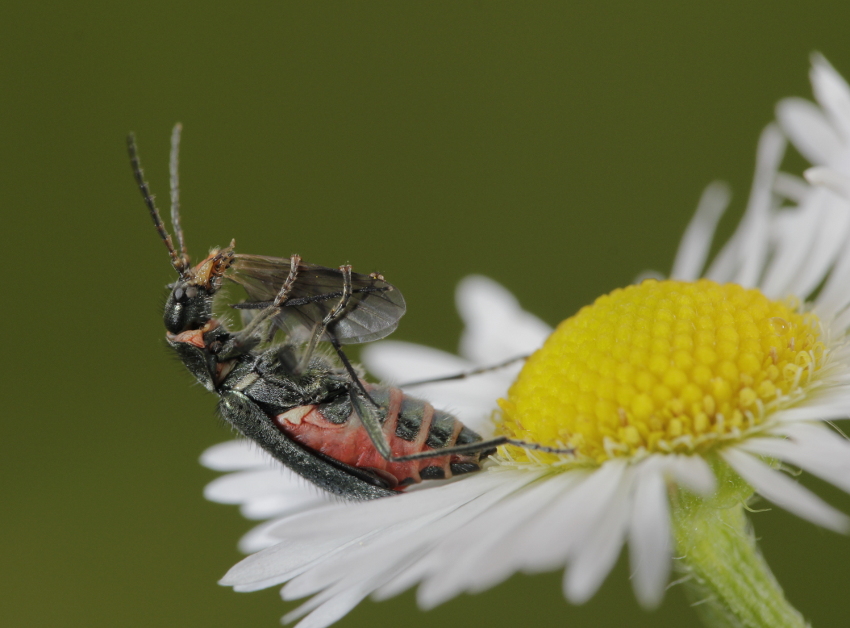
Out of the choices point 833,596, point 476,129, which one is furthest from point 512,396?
point 476,129

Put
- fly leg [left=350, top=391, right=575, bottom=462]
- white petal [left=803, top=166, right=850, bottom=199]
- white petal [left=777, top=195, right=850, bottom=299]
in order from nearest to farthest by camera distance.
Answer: white petal [left=803, top=166, right=850, bottom=199] < fly leg [left=350, top=391, right=575, bottom=462] < white petal [left=777, top=195, right=850, bottom=299]

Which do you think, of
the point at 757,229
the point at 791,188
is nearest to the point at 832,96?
the point at 791,188

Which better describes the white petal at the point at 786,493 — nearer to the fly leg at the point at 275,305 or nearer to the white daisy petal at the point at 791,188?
the fly leg at the point at 275,305

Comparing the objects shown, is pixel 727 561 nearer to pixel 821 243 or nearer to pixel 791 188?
pixel 821 243

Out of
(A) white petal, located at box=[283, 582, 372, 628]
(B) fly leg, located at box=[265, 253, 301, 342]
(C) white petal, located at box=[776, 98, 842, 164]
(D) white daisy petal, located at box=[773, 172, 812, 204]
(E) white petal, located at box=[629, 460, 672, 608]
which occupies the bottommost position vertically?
(A) white petal, located at box=[283, 582, 372, 628]

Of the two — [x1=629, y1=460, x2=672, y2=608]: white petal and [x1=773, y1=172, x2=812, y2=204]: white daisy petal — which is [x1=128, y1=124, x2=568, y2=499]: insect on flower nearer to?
[x1=629, y1=460, x2=672, y2=608]: white petal

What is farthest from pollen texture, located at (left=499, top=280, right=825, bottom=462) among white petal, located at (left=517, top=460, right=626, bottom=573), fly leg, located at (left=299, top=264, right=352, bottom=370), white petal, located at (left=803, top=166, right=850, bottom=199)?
fly leg, located at (left=299, top=264, right=352, bottom=370)

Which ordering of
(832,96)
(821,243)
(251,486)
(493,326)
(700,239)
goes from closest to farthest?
(832,96) → (821,243) → (251,486) → (700,239) → (493,326)
